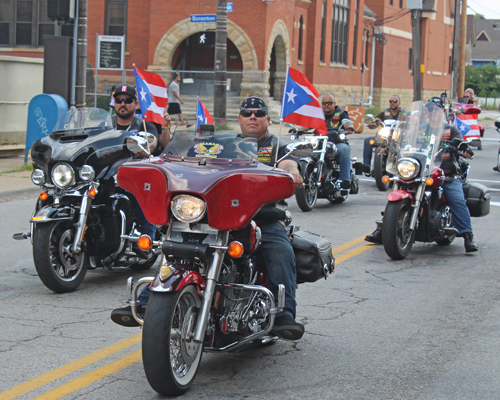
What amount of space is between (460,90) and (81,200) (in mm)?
33205

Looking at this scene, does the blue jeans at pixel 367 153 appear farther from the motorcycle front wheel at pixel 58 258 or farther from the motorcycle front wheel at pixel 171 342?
the motorcycle front wheel at pixel 171 342

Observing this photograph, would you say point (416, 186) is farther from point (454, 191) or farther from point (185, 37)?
point (185, 37)

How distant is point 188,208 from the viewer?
4.26 meters

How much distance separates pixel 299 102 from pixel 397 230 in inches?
126

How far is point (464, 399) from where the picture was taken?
4.46m

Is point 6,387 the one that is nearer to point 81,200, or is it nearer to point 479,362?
point 81,200

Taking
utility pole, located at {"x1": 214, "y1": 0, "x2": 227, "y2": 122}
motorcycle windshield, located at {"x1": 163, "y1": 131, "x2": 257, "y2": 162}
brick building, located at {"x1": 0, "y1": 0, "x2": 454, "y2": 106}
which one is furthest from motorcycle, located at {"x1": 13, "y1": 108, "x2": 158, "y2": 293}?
brick building, located at {"x1": 0, "y1": 0, "x2": 454, "y2": 106}

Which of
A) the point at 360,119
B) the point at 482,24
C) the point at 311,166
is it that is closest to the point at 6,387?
the point at 311,166

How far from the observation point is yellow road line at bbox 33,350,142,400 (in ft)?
14.4

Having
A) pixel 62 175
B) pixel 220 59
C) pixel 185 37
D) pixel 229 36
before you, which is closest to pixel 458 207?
pixel 62 175

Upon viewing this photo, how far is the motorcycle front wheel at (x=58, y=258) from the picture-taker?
644cm

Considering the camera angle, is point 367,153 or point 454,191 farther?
point 367,153

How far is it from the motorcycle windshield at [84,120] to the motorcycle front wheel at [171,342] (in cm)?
322

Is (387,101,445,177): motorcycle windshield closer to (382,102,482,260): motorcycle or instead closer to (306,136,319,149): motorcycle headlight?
(382,102,482,260): motorcycle
